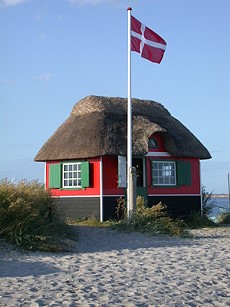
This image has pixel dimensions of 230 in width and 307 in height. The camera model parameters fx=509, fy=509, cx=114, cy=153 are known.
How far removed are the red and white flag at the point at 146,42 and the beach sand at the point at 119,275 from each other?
21.0 ft

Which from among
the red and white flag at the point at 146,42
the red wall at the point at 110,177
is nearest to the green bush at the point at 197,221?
the red wall at the point at 110,177

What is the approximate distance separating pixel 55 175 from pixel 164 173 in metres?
4.21

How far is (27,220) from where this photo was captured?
36.7 ft

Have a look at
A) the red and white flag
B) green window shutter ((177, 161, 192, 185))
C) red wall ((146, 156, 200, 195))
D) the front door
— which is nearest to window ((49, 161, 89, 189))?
the front door

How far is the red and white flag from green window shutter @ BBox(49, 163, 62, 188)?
5637mm

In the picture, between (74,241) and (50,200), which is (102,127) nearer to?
(50,200)

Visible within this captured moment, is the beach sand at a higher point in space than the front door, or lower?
lower

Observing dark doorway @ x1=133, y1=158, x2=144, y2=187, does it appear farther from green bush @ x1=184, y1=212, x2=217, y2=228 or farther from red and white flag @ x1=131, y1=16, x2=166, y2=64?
red and white flag @ x1=131, y1=16, x2=166, y2=64

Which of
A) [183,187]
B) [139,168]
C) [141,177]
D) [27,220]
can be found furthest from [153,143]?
[27,220]

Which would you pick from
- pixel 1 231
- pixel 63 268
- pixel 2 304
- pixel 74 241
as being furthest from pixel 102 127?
pixel 2 304

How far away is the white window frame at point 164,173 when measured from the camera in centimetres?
1948

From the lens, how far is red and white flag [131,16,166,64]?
1606 centimetres

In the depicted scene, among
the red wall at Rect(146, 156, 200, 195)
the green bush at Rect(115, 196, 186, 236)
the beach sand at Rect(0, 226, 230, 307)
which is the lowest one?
the beach sand at Rect(0, 226, 230, 307)

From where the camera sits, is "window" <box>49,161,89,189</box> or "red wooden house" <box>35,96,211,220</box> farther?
"window" <box>49,161,89,189</box>
